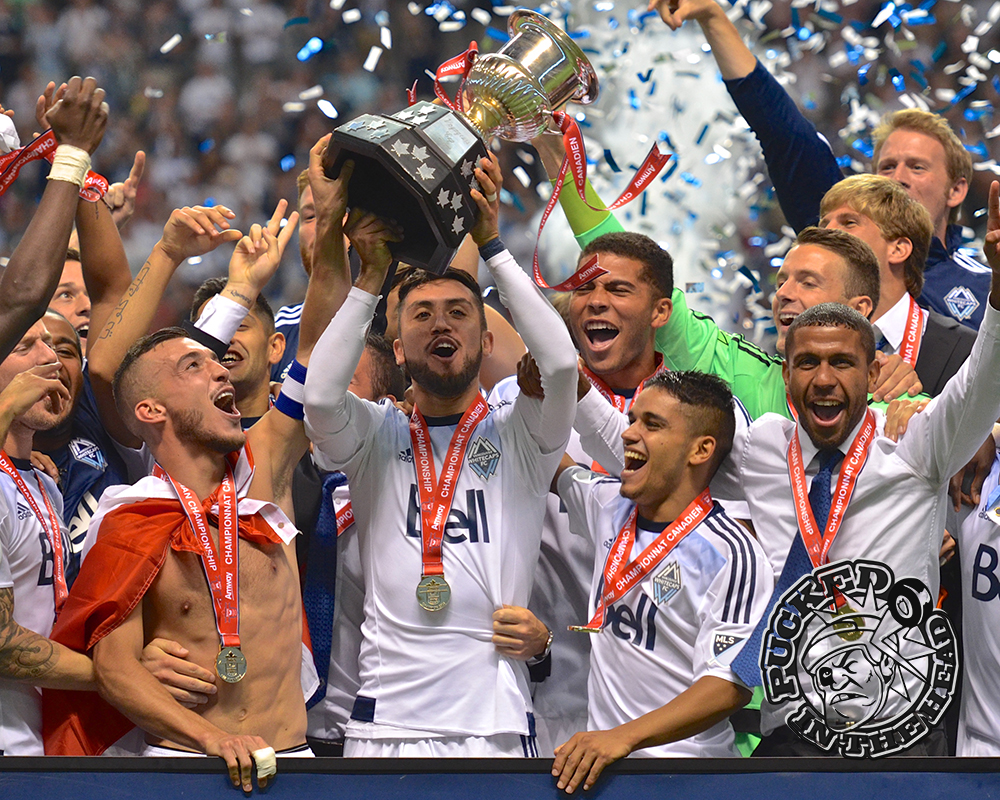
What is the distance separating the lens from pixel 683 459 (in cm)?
303

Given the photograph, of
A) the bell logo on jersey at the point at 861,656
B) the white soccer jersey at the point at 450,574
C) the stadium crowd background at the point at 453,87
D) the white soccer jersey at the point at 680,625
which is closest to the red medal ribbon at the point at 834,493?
the white soccer jersey at the point at 680,625

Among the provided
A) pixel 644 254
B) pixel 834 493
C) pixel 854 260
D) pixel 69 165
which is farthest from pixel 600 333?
pixel 69 165

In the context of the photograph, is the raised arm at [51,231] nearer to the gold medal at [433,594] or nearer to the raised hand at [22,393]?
the raised hand at [22,393]

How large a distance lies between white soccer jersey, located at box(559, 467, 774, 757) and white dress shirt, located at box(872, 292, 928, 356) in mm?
919

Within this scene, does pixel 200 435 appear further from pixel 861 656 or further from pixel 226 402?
pixel 861 656

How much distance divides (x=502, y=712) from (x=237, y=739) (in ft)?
2.26

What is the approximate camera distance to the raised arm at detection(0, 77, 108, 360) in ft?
8.86

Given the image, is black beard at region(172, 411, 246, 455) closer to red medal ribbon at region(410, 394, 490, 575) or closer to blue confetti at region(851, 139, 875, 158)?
red medal ribbon at region(410, 394, 490, 575)

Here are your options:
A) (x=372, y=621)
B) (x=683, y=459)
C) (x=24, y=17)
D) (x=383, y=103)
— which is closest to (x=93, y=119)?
(x=372, y=621)

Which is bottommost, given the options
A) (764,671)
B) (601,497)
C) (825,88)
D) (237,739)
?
(237,739)

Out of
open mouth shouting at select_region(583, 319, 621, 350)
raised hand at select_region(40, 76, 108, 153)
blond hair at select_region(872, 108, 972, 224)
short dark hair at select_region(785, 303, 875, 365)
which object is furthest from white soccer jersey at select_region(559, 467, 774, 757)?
blond hair at select_region(872, 108, 972, 224)

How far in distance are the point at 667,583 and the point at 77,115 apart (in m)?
1.76

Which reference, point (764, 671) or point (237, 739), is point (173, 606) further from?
point (764, 671)

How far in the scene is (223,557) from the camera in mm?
2893
